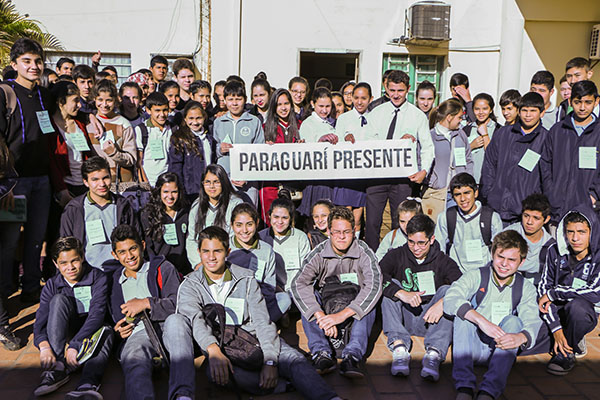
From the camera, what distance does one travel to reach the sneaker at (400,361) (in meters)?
3.60

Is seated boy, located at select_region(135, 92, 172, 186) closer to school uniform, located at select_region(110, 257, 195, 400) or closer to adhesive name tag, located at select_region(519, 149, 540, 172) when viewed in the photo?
school uniform, located at select_region(110, 257, 195, 400)

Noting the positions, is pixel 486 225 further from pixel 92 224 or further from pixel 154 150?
pixel 92 224

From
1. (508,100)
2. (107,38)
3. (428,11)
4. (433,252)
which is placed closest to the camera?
(433,252)

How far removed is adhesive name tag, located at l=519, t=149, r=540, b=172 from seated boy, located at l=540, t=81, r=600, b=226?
0.43 feet

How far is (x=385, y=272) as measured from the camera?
4.19 metres

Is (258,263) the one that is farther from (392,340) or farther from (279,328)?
(392,340)

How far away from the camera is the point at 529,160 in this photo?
4.86m

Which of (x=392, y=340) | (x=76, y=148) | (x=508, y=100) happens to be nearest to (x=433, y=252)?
(x=392, y=340)

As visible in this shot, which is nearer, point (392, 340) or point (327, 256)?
point (392, 340)

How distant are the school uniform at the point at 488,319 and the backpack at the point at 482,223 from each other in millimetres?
734

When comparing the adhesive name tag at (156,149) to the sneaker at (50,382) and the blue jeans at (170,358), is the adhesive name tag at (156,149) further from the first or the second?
the sneaker at (50,382)

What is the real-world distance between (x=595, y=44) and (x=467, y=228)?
9.16m

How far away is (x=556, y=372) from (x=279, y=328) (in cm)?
221

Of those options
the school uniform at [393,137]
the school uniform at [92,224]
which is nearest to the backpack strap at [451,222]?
the school uniform at [393,137]
